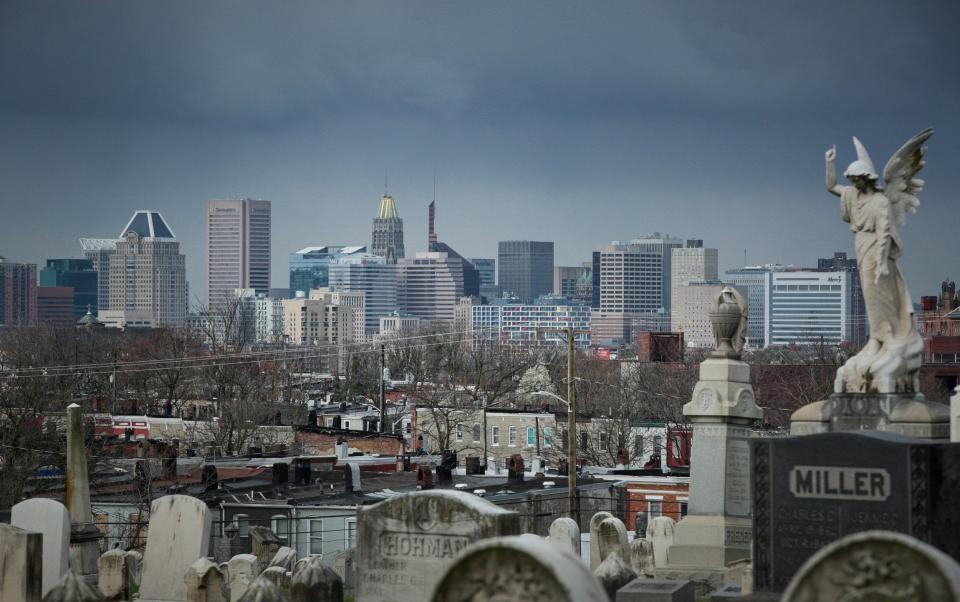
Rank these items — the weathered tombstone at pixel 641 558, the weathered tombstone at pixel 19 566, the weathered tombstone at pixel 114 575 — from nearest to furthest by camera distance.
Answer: the weathered tombstone at pixel 19 566 → the weathered tombstone at pixel 114 575 → the weathered tombstone at pixel 641 558

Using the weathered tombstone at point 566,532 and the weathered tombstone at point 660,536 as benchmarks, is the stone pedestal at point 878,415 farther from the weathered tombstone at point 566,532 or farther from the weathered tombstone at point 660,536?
the weathered tombstone at point 660,536

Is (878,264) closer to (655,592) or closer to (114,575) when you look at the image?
(655,592)

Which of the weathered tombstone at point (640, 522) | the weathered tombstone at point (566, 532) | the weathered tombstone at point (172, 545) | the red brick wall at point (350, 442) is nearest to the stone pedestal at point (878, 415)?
the weathered tombstone at point (566, 532)

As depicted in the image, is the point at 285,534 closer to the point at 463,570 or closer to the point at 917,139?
the point at 917,139

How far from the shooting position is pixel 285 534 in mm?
37406

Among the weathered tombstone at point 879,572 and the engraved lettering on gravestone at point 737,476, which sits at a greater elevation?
the weathered tombstone at point 879,572

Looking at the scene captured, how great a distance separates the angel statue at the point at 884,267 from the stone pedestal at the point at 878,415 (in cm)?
15

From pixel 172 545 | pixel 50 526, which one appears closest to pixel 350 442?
pixel 172 545

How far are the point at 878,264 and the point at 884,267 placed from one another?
0.06 metres

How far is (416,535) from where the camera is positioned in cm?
1355

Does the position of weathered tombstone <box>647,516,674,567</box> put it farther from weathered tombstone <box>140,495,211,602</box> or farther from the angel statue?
weathered tombstone <box>140,495,211,602</box>

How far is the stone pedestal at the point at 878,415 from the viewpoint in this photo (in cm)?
1617

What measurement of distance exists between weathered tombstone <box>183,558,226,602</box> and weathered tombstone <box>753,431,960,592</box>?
5.61 m

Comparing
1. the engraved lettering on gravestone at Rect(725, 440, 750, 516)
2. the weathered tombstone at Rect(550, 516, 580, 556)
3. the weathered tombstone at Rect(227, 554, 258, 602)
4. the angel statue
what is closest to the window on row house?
the weathered tombstone at Rect(550, 516, 580, 556)
